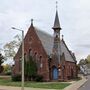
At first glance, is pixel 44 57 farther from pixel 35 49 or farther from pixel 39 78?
pixel 39 78

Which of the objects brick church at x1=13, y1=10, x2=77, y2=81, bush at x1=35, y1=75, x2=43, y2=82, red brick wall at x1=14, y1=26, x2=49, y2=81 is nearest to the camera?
bush at x1=35, y1=75, x2=43, y2=82

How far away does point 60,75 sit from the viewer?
66.0m

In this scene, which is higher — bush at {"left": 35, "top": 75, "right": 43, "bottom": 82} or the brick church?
the brick church

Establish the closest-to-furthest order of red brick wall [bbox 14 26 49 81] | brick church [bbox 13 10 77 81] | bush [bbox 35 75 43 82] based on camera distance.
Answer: bush [bbox 35 75 43 82] < red brick wall [bbox 14 26 49 81] < brick church [bbox 13 10 77 81]

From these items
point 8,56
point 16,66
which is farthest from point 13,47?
point 16,66

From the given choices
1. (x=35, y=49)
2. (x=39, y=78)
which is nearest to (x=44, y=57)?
(x=35, y=49)

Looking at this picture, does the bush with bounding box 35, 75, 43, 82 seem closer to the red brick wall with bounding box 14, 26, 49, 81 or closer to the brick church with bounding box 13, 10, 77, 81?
the brick church with bounding box 13, 10, 77, 81

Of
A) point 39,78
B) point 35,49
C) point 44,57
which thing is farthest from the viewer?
point 35,49

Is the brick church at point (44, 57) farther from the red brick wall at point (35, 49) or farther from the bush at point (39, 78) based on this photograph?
the bush at point (39, 78)

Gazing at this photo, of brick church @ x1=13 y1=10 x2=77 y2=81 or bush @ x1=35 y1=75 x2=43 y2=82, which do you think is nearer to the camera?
bush @ x1=35 y1=75 x2=43 y2=82

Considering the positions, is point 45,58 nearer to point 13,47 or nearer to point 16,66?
point 16,66

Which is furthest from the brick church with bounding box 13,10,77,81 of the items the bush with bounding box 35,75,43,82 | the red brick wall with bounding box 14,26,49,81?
the bush with bounding box 35,75,43,82

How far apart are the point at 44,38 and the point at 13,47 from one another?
17124 mm

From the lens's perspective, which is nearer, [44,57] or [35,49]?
[44,57]
